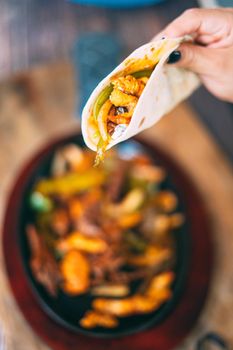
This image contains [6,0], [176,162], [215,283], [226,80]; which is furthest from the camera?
[6,0]

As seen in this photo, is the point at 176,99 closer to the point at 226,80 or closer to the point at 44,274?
the point at 226,80

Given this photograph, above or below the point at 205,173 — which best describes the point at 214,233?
below

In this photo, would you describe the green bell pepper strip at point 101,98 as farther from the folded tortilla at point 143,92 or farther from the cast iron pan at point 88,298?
the cast iron pan at point 88,298

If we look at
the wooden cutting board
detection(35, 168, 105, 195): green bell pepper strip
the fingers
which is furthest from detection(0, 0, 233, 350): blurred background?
the fingers

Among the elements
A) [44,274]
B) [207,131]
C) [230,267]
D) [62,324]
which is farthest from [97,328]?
[207,131]

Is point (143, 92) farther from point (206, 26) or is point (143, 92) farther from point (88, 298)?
point (88, 298)

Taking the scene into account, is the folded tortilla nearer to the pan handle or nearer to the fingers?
the fingers

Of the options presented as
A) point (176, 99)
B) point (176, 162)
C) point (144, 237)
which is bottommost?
point (144, 237)
